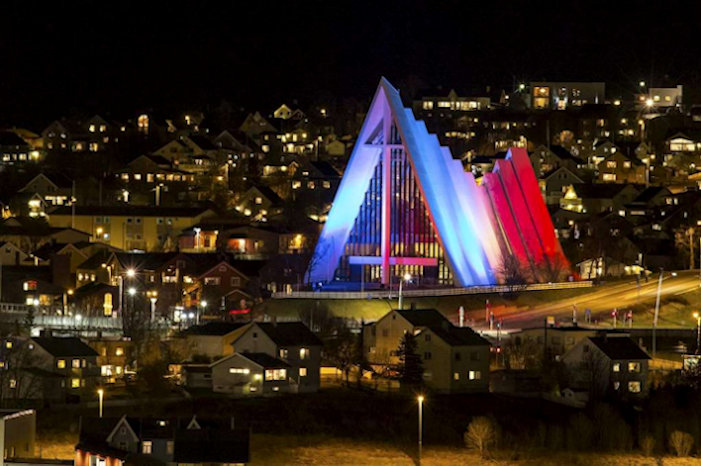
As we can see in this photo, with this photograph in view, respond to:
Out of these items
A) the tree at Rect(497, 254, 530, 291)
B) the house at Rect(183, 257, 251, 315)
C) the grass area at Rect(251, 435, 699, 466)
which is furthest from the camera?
the tree at Rect(497, 254, 530, 291)

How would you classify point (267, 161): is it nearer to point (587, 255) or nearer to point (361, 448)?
point (587, 255)

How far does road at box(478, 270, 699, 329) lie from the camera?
47688 mm

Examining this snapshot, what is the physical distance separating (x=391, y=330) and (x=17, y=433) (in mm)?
11715

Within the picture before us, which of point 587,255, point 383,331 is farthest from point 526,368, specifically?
point 587,255

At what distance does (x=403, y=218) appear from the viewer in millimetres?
52969

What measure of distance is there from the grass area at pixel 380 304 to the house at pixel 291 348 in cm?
580

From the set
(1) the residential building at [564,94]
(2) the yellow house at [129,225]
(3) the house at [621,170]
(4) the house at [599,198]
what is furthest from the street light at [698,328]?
(1) the residential building at [564,94]

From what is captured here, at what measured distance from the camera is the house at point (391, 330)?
42.2 meters

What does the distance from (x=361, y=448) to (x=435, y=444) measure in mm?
1434

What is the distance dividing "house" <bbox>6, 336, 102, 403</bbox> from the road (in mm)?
10826

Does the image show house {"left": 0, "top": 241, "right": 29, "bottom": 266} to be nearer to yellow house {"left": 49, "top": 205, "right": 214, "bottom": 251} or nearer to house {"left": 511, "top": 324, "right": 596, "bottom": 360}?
yellow house {"left": 49, "top": 205, "right": 214, "bottom": 251}

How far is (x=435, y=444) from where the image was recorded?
3584cm

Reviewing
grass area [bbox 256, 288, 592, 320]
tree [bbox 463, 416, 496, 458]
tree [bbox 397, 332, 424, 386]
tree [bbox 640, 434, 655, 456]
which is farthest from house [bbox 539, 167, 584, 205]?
tree [bbox 463, 416, 496, 458]

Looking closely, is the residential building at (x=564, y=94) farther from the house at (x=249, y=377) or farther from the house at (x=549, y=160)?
the house at (x=249, y=377)
